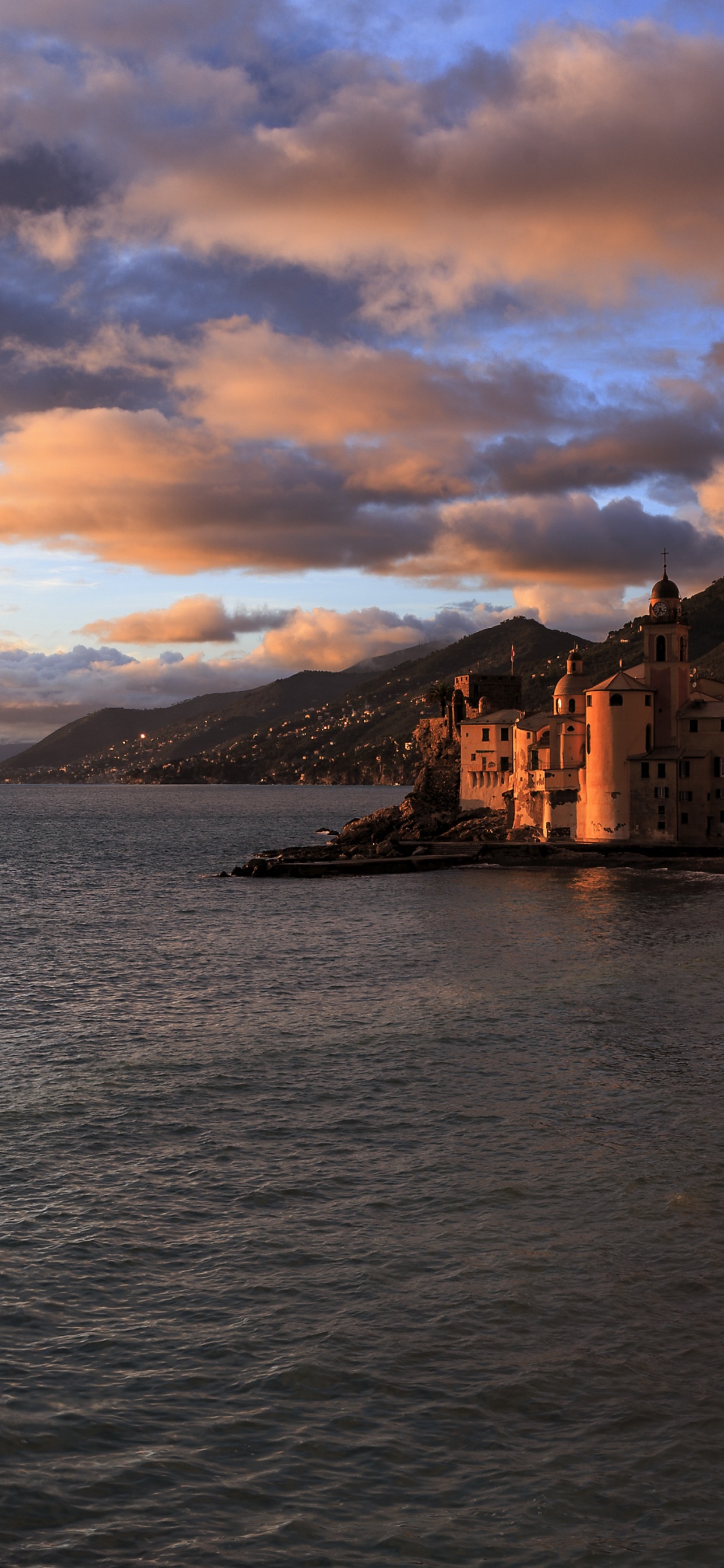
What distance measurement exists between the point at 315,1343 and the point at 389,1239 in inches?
139

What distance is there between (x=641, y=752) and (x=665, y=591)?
1453 centimetres

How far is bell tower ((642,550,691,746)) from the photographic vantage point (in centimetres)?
9444

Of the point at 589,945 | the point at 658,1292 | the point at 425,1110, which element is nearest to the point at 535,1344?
the point at 658,1292

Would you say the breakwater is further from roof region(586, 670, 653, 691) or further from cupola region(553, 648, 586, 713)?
cupola region(553, 648, 586, 713)

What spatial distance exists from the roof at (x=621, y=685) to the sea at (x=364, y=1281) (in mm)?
52159

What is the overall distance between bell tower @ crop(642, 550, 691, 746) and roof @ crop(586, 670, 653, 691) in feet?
5.57

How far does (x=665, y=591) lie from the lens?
9650cm

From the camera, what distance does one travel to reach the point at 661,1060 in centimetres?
3209

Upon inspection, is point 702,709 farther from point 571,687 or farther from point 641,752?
point 571,687

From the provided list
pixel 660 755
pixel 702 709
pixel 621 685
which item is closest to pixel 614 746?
pixel 660 755

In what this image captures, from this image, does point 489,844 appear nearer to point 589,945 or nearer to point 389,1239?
point 589,945

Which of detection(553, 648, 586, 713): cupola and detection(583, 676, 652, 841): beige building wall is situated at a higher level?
detection(553, 648, 586, 713): cupola

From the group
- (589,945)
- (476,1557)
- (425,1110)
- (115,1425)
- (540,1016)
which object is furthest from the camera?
(589,945)

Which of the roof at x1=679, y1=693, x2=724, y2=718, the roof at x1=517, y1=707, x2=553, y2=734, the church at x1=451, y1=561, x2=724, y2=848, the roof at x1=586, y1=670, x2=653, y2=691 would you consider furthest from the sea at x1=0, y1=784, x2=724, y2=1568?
the roof at x1=517, y1=707, x2=553, y2=734
